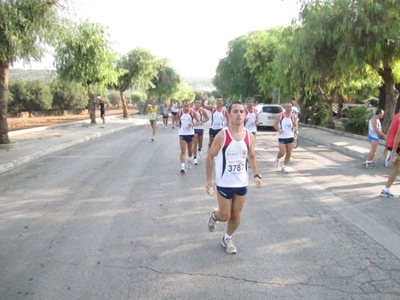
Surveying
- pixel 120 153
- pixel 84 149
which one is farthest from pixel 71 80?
pixel 120 153

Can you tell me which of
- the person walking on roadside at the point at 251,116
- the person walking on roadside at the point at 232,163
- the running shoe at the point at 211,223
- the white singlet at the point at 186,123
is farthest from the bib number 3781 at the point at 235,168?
the person walking on roadside at the point at 251,116

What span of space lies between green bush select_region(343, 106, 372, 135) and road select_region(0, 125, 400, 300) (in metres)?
12.0

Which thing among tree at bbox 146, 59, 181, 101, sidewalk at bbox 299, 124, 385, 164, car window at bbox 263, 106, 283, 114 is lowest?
sidewalk at bbox 299, 124, 385, 164

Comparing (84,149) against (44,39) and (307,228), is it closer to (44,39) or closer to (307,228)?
(44,39)

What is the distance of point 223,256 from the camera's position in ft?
14.6

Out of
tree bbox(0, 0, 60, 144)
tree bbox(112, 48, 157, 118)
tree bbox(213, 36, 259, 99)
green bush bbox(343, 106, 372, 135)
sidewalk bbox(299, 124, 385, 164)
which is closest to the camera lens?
tree bbox(0, 0, 60, 144)

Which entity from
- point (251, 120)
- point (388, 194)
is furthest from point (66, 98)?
point (388, 194)

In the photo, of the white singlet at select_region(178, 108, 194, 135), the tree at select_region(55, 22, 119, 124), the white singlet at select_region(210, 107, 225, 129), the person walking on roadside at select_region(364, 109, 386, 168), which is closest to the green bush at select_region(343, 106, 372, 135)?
the person walking on roadside at select_region(364, 109, 386, 168)

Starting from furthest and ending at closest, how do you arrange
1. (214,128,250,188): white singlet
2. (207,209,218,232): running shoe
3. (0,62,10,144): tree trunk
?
(0,62,10,144): tree trunk < (207,209,218,232): running shoe < (214,128,250,188): white singlet

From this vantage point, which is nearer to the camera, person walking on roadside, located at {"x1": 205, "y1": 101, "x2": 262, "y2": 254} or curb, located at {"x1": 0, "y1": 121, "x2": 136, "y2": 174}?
person walking on roadside, located at {"x1": 205, "y1": 101, "x2": 262, "y2": 254}

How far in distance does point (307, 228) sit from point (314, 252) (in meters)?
0.84

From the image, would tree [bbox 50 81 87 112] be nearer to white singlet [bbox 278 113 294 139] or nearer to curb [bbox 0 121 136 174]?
curb [bbox 0 121 136 174]

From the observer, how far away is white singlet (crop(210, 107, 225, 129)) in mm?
10395

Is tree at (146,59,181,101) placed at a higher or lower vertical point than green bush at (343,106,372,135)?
higher
